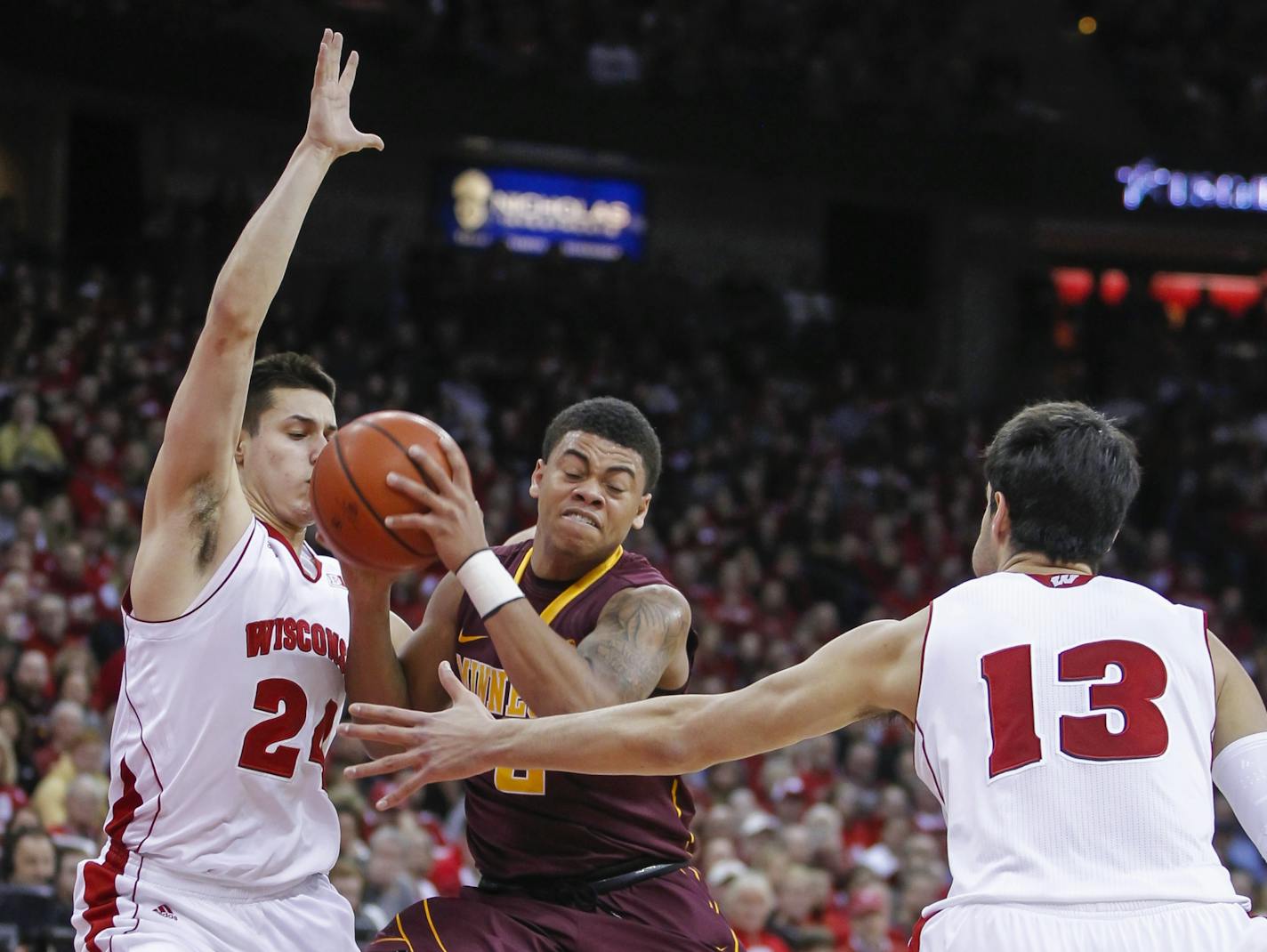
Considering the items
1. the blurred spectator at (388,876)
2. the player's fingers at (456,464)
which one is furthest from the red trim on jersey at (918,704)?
the blurred spectator at (388,876)

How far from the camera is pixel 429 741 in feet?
11.3

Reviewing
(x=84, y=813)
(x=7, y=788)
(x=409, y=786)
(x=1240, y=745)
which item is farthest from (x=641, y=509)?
(x=7, y=788)

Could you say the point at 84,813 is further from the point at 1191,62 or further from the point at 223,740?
the point at 1191,62

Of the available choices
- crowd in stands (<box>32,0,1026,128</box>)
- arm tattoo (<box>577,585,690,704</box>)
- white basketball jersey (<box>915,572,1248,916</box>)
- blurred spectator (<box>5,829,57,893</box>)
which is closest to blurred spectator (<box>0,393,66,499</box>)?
blurred spectator (<box>5,829,57,893</box>)

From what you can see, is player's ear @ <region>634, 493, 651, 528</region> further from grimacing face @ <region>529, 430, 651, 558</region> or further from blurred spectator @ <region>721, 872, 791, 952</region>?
blurred spectator @ <region>721, 872, 791, 952</region>

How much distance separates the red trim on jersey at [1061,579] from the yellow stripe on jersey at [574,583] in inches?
57.7

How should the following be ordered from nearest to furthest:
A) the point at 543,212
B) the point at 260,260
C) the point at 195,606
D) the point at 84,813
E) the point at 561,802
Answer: the point at 260,260 → the point at 195,606 → the point at 561,802 → the point at 84,813 → the point at 543,212

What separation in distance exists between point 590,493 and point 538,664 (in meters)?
0.69

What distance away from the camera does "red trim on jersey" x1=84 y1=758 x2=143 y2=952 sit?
402cm

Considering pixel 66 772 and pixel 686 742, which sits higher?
pixel 686 742

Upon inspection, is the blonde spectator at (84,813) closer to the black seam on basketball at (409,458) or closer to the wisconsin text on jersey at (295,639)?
the wisconsin text on jersey at (295,639)

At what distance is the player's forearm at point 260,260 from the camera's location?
3.87m

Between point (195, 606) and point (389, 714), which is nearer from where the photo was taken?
point (389, 714)

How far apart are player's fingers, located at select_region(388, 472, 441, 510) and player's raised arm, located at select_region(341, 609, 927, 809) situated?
1.49 feet
